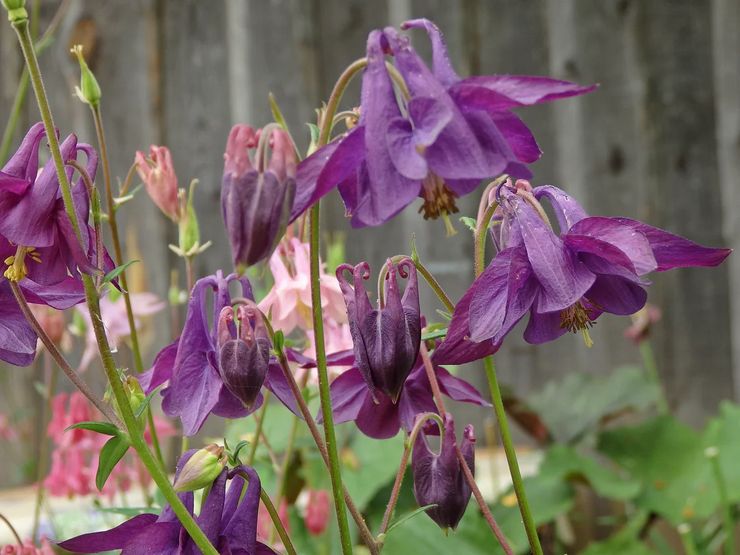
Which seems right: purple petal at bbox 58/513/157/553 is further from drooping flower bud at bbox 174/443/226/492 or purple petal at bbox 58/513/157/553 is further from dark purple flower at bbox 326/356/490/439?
dark purple flower at bbox 326/356/490/439

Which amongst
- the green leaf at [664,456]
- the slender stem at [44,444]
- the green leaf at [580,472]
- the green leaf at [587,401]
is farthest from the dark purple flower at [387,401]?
the green leaf at [587,401]

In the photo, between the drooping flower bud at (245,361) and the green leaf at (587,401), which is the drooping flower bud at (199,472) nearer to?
the drooping flower bud at (245,361)

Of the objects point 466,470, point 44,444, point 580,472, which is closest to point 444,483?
point 466,470

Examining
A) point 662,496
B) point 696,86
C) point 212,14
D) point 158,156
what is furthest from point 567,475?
point 212,14

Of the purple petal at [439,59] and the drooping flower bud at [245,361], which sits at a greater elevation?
the purple petal at [439,59]

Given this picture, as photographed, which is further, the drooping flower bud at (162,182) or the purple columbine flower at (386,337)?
the drooping flower bud at (162,182)

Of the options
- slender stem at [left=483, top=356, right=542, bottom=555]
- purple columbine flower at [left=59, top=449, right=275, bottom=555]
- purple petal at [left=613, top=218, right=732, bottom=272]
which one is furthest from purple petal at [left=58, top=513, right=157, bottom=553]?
purple petal at [left=613, top=218, right=732, bottom=272]
